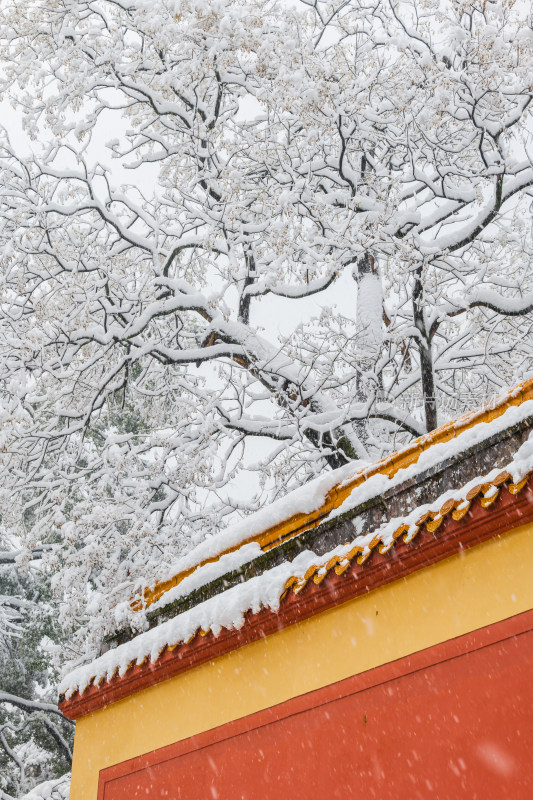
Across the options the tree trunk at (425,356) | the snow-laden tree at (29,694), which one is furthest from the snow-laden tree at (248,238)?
the snow-laden tree at (29,694)

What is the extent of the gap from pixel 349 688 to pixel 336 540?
886 mm

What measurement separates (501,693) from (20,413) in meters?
6.42

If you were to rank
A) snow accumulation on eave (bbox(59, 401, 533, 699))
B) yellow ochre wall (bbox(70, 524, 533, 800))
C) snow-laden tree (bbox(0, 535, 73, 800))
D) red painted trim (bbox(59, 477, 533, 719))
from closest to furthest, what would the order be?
red painted trim (bbox(59, 477, 533, 719)) < yellow ochre wall (bbox(70, 524, 533, 800)) < snow accumulation on eave (bbox(59, 401, 533, 699)) < snow-laden tree (bbox(0, 535, 73, 800))

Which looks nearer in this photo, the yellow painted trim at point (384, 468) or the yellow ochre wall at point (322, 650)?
the yellow ochre wall at point (322, 650)

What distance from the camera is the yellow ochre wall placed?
3547 mm

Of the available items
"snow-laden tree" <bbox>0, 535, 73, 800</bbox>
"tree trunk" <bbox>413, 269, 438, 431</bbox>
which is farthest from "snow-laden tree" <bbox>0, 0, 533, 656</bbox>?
"snow-laden tree" <bbox>0, 535, 73, 800</bbox>

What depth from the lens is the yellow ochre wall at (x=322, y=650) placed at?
355 centimetres

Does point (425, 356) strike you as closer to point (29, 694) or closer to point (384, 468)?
point (384, 468)

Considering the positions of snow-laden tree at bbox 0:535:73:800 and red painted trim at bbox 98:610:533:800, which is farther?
snow-laden tree at bbox 0:535:73:800

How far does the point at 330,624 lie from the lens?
13.9ft

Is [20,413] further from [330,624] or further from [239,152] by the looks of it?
[330,624]

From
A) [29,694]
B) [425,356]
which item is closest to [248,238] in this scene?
[425,356]

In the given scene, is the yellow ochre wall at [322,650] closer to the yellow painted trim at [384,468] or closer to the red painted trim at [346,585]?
the red painted trim at [346,585]

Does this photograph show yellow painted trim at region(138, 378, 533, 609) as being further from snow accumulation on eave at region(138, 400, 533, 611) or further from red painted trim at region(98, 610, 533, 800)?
red painted trim at region(98, 610, 533, 800)
